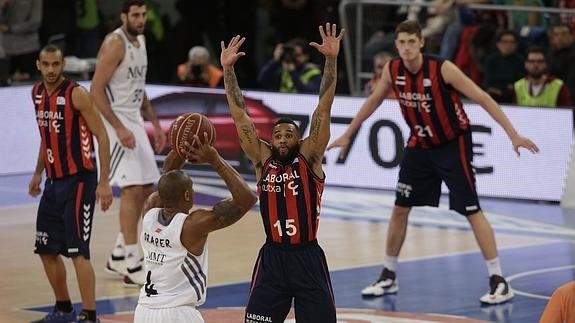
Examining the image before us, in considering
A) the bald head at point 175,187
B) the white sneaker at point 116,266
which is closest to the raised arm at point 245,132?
the bald head at point 175,187

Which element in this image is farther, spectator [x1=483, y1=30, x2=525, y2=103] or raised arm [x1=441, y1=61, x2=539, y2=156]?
spectator [x1=483, y1=30, x2=525, y2=103]

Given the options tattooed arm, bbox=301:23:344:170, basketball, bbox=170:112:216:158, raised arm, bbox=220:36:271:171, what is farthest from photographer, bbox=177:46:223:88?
basketball, bbox=170:112:216:158

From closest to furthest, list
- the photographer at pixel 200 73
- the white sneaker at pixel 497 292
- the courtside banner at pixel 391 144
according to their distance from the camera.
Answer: the white sneaker at pixel 497 292
the courtside banner at pixel 391 144
the photographer at pixel 200 73

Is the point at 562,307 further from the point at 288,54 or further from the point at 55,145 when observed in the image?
the point at 288,54

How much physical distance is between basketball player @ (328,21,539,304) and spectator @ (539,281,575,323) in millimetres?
5382

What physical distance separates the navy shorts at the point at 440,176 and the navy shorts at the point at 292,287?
3203 mm

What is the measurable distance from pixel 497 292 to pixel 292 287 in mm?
3403

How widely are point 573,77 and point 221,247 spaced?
232 inches

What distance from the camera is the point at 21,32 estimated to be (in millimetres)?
21000

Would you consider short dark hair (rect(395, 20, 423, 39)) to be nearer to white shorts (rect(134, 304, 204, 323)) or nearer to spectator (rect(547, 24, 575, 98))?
white shorts (rect(134, 304, 204, 323))

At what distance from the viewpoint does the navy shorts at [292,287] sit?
8734mm

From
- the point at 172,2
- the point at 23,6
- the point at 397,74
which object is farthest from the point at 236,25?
the point at 397,74

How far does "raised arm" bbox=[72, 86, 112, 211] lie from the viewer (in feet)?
35.0

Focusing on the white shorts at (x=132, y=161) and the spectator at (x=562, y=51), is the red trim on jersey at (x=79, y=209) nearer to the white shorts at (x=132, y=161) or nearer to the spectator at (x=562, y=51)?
the white shorts at (x=132, y=161)
